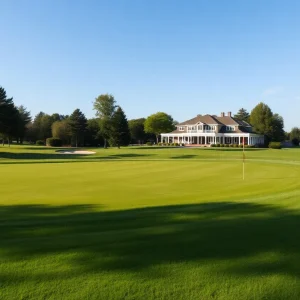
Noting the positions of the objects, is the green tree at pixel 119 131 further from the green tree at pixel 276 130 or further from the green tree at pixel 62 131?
the green tree at pixel 276 130

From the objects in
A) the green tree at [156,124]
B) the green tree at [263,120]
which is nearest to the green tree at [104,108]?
the green tree at [156,124]

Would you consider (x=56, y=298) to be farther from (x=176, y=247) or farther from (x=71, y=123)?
(x=71, y=123)

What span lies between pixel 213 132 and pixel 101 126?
3223 centimetres

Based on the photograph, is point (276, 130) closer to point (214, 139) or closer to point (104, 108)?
point (214, 139)

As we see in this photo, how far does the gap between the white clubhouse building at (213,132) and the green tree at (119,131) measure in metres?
25.7

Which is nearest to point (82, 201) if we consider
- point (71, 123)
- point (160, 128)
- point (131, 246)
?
point (131, 246)

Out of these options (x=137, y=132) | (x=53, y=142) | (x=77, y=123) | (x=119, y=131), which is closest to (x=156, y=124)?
(x=137, y=132)

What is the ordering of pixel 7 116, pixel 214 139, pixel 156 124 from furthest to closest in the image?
pixel 156 124 → pixel 214 139 → pixel 7 116

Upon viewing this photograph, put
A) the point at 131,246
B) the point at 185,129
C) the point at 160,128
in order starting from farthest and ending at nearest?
1. the point at 160,128
2. the point at 185,129
3. the point at 131,246

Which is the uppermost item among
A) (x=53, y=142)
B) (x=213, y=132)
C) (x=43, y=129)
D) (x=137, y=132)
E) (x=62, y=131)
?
(x=43, y=129)

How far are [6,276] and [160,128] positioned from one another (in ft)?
369

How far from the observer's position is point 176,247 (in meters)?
5.06

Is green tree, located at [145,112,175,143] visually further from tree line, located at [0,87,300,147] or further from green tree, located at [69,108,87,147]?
green tree, located at [69,108,87,147]

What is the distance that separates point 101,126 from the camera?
80062 mm
